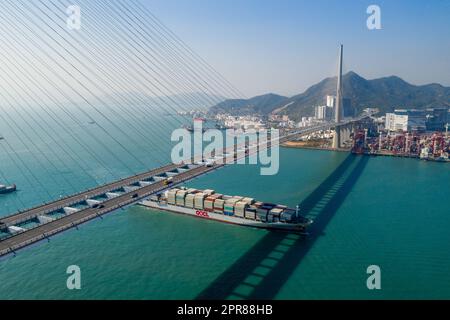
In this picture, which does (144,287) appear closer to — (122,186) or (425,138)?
(122,186)

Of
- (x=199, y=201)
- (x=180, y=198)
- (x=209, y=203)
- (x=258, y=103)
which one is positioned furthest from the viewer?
(x=258, y=103)

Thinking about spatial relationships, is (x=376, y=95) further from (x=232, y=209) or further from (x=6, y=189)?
(x=6, y=189)

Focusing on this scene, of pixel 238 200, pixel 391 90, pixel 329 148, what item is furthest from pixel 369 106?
pixel 238 200
